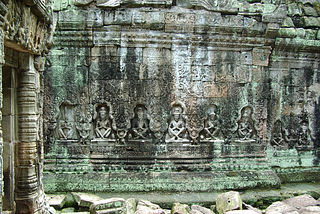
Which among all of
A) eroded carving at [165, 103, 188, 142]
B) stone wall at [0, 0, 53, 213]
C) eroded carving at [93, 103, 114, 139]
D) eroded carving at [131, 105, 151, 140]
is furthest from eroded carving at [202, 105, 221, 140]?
stone wall at [0, 0, 53, 213]

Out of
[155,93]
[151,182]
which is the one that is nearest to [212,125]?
[155,93]

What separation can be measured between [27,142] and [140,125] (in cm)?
292

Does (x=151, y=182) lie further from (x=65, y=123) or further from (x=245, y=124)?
(x=245, y=124)

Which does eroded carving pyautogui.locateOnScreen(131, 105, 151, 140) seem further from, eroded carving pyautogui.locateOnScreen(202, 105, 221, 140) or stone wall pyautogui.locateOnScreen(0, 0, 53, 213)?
stone wall pyautogui.locateOnScreen(0, 0, 53, 213)

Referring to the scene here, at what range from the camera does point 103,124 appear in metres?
6.08

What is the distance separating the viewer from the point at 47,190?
18.5 feet

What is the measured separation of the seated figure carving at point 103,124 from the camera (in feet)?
19.9

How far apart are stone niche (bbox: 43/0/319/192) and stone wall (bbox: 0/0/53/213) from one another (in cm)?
223

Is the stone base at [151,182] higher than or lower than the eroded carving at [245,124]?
lower

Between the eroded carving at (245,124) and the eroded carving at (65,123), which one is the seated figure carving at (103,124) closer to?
the eroded carving at (65,123)

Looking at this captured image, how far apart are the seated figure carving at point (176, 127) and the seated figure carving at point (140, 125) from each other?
1.89 ft

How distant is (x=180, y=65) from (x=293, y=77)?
3.23 m

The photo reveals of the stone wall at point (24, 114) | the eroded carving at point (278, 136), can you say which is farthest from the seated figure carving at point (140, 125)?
the eroded carving at point (278, 136)

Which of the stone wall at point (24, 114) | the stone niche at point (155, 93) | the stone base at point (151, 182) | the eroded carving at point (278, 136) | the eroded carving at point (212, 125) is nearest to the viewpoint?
the stone wall at point (24, 114)
